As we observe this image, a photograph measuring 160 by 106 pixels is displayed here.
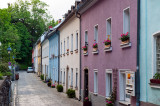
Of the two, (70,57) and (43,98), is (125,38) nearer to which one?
(70,57)

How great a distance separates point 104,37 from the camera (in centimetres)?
1531

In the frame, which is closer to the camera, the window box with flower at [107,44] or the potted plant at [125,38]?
the potted plant at [125,38]

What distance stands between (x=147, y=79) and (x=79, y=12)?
1174cm

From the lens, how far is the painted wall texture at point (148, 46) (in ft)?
30.7

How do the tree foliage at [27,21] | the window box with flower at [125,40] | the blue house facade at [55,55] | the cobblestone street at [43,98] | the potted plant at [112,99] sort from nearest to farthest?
the window box with flower at [125,40] < the potted plant at [112,99] < the cobblestone street at [43,98] < the blue house facade at [55,55] < the tree foliage at [27,21]

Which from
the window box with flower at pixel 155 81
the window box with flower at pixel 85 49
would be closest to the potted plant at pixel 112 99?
the window box with flower at pixel 155 81

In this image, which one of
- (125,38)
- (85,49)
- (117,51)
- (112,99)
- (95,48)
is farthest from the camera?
(85,49)

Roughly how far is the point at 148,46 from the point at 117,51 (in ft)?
10.8

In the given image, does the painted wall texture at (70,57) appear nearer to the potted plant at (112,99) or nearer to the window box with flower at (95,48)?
the window box with flower at (95,48)

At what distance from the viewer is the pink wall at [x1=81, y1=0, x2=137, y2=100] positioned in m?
11.5

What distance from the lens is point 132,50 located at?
37.4 ft

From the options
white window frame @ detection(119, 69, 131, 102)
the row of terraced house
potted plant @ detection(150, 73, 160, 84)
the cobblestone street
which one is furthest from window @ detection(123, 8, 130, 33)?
the cobblestone street

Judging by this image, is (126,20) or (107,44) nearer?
(126,20)

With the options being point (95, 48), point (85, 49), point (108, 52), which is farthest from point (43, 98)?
point (108, 52)
